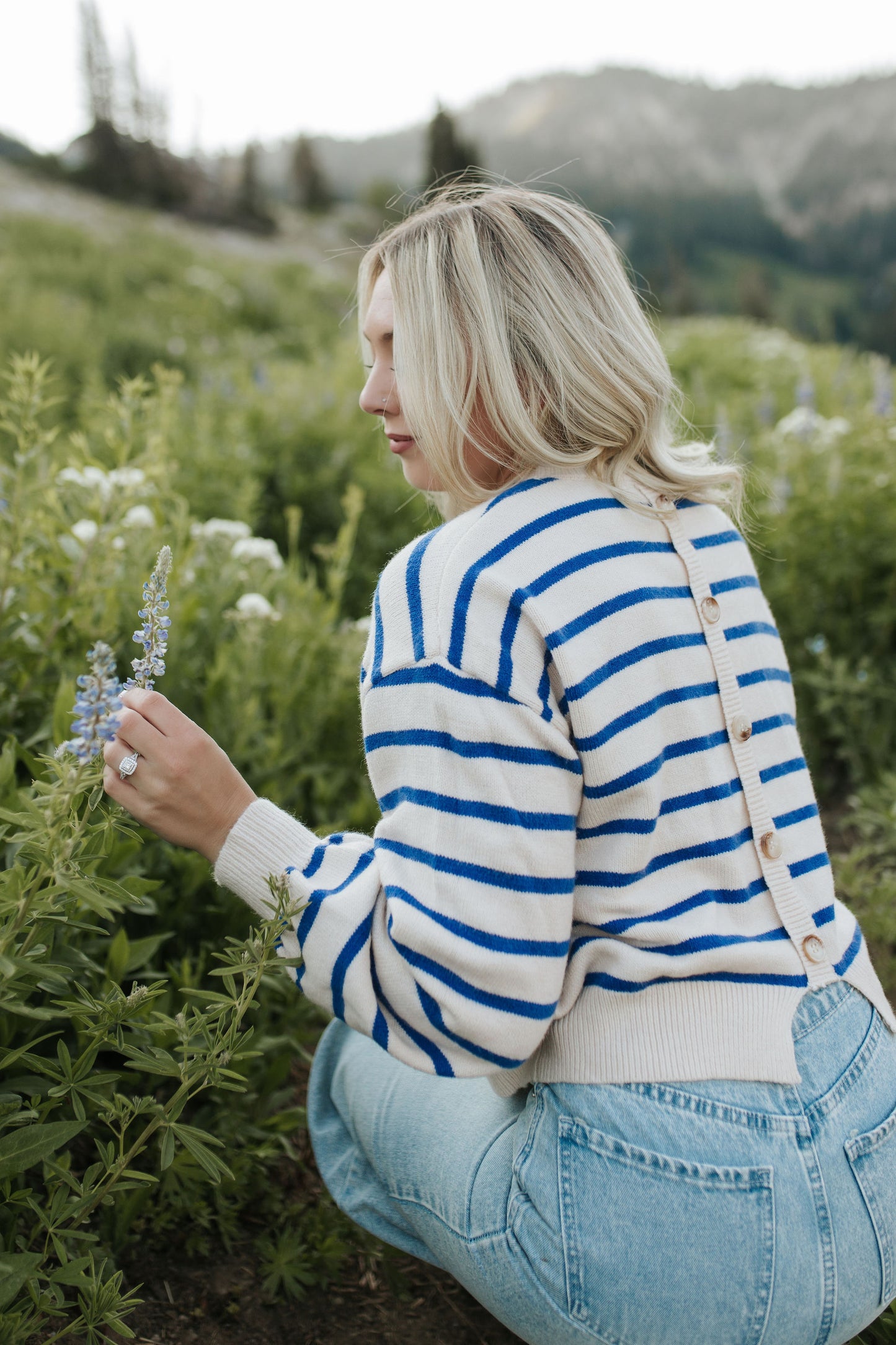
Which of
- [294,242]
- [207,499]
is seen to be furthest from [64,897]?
[294,242]

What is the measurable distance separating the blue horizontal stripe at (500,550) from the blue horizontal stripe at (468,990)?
0.35 meters

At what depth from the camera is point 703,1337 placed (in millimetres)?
1183

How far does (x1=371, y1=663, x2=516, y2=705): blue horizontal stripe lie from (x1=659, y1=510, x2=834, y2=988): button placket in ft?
1.17

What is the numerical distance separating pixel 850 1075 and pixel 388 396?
119 centimetres

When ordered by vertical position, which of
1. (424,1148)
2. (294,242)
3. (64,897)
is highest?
(64,897)

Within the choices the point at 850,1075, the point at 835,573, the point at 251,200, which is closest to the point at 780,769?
the point at 850,1075

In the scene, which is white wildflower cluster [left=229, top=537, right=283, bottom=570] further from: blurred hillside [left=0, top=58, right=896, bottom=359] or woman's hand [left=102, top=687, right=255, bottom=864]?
woman's hand [left=102, top=687, right=255, bottom=864]

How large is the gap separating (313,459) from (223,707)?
12.0 feet

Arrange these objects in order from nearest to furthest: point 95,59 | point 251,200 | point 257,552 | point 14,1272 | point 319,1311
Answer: point 14,1272
point 319,1311
point 257,552
point 251,200
point 95,59

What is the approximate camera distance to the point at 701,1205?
1166mm

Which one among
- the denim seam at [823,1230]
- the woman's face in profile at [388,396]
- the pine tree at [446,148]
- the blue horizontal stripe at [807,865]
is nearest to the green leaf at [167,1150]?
the denim seam at [823,1230]

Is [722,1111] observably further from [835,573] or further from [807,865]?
[835,573]

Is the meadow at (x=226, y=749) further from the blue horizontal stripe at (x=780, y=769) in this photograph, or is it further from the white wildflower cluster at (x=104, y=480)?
the blue horizontal stripe at (x=780, y=769)

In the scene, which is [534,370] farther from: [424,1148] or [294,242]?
[294,242]
